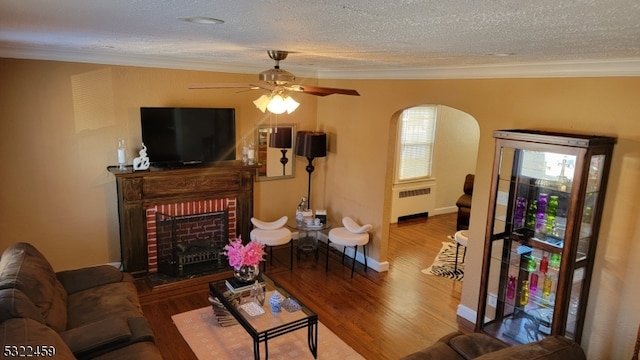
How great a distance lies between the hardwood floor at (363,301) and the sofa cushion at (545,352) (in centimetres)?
154

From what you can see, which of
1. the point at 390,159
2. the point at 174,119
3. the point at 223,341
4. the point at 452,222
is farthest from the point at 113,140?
the point at 452,222

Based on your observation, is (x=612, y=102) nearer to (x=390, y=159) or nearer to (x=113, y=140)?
(x=390, y=159)

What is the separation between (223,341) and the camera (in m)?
3.89

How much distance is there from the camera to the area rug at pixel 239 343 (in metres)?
3.71

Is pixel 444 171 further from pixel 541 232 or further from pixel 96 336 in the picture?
pixel 96 336

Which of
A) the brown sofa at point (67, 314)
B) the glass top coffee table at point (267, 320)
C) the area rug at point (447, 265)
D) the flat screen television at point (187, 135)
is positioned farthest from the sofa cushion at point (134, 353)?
the area rug at point (447, 265)

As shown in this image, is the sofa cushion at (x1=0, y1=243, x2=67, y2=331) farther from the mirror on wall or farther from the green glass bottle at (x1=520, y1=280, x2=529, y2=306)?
the green glass bottle at (x1=520, y1=280, x2=529, y2=306)

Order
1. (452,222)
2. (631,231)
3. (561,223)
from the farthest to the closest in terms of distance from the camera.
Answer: (452,222), (561,223), (631,231)

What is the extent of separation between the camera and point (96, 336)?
2.91 meters

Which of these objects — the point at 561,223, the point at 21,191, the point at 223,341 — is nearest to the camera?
the point at 561,223

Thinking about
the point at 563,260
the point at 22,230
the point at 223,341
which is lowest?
the point at 223,341

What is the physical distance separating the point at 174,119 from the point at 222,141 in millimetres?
651

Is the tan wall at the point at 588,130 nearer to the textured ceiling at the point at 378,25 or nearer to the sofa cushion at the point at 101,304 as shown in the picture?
the textured ceiling at the point at 378,25

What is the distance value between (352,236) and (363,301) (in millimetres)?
959
